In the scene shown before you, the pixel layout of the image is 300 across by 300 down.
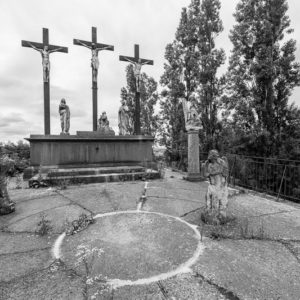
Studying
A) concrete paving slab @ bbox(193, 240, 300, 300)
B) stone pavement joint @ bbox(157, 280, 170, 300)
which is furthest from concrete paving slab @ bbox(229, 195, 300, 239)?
stone pavement joint @ bbox(157, 280, 170, 300)

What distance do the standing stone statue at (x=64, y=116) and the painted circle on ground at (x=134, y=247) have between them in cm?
632

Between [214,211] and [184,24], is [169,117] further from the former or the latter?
[214,211]

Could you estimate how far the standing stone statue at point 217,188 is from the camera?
3379 millimetres

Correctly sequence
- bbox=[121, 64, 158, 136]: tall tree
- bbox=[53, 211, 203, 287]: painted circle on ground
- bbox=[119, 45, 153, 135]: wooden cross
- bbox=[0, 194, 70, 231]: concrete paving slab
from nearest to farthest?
bbox=[53, 211, 203, 287]: painted circle on ground → bbox=[0, 194, 70, 231]: concrete paving slab → bbox=[119, 45, 153, 135]: wooden cross → bbox=[121, 64, 158, 136]: tall tree

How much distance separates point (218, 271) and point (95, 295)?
1.21 meters

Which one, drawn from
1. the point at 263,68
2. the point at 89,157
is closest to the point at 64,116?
the point at 89,157

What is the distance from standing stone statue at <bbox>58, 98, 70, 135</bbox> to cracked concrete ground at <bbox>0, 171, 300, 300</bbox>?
15.9 feet

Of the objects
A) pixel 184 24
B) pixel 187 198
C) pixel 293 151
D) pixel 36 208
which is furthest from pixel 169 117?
pixel 36 208

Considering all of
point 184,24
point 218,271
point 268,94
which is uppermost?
point 184,24

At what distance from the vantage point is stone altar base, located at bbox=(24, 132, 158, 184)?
7.16 meters

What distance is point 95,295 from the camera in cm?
180

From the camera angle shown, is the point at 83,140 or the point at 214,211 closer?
the point at 214,211

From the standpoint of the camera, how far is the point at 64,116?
8953mm

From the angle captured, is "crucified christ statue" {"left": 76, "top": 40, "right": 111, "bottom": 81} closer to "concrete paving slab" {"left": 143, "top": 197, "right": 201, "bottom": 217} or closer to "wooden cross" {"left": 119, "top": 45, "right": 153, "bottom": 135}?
"wooden cross" {"left": 119, "top": 45, "right": 153, "bottom": 135}
